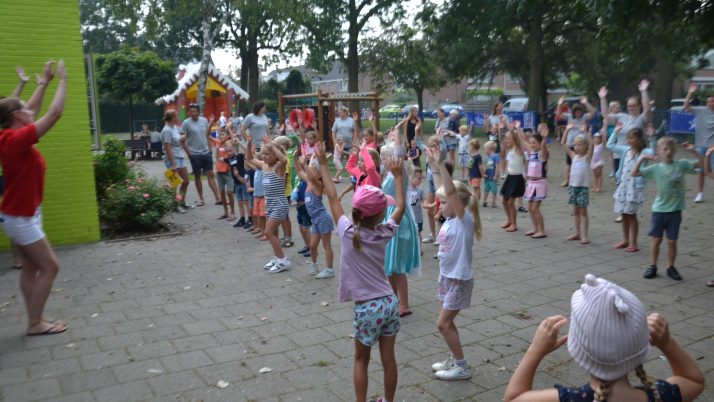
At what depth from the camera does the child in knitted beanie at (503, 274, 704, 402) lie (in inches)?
77.9

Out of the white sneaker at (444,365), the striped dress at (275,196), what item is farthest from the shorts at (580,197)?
the white sneaker at (444,365)

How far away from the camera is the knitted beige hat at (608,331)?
1975mm

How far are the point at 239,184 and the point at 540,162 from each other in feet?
17.1

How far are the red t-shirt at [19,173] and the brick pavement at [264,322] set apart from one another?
1.24m

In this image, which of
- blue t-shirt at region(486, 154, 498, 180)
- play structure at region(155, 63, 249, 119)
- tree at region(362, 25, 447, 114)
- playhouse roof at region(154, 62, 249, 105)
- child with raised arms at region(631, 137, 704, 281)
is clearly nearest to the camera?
child with raised arms at region(631, 137, 704, 281)

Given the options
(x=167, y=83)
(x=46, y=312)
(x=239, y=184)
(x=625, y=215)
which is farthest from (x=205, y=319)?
(x=167, y=83)

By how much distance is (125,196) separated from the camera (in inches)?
397

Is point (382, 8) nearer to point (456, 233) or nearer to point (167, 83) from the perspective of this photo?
point (167, 83)

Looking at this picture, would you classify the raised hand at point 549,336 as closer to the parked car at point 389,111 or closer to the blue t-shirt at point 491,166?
the blue t-shirt at point 491,166

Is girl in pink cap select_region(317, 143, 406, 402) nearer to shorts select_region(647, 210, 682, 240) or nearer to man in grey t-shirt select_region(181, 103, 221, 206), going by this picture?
shorts select_region(647, 210, 682, 240)

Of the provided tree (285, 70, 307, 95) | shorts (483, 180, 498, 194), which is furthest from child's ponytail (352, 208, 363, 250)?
tree (285, 70, 307, 95)

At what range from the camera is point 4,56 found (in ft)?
28.8

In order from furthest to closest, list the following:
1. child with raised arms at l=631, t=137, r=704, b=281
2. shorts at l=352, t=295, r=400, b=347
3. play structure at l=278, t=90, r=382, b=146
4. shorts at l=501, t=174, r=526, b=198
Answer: play structure at l=278, t=90, r=382, b=146 → shorts at l=501, t=174, r=526, b=198 → child with raised arms at l=631, t=137, r=704, b=281 → shorts at l=352, t=295, r=400, b=347

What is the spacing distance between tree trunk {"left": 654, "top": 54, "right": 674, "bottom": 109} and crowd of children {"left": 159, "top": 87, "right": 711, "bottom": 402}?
15759mm
